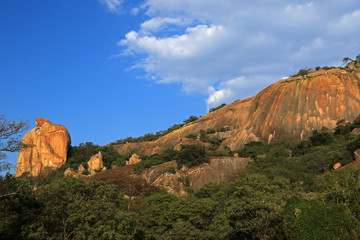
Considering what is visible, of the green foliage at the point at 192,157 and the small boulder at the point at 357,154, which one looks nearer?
the small boulder at the point at 357,154

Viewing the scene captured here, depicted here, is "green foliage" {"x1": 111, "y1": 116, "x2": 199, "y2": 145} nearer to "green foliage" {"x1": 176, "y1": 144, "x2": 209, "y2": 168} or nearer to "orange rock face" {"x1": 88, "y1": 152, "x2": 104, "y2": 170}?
"orange rock face" {"x1": 88, "y1": 152, "x2": 104, "y2": 170}

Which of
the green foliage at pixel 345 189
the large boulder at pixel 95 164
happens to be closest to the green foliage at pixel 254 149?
the large boulder at pixel 95 164

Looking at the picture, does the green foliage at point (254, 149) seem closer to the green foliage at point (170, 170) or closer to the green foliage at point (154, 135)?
the green foliage at point (170, 170)

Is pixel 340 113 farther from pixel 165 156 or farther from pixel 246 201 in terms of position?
pixel 246 201

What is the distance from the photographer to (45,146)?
63.6 meters

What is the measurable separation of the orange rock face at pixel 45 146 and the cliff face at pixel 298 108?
1557 cm

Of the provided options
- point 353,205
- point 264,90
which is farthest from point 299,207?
point 264,90

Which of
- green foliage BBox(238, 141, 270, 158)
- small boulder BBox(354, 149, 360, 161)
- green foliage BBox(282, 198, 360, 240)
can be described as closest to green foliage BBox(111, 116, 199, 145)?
green foliage BBox(238, 141, 270, 158)

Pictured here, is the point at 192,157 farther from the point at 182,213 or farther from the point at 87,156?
the point at 87,156

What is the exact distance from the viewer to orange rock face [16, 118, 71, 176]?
6322cm

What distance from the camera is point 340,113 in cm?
5453

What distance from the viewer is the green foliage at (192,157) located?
149ft

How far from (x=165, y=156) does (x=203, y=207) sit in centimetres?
3280

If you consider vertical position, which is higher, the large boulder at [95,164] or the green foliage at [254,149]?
the large boulder at [95,164]
